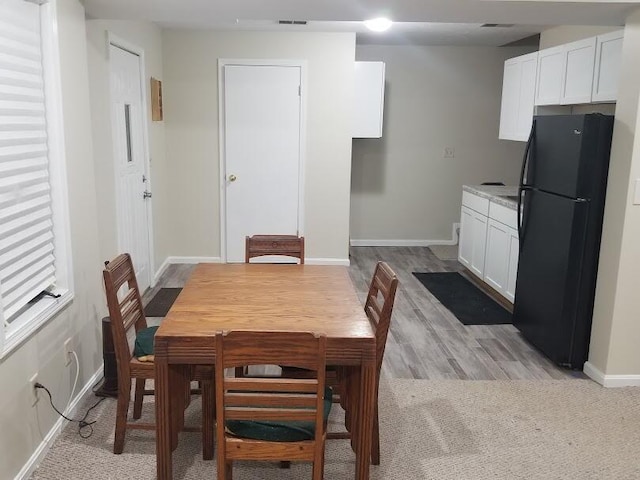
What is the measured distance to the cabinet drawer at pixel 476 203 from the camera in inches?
200

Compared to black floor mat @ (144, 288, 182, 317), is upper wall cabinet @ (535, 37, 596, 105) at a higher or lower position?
higher

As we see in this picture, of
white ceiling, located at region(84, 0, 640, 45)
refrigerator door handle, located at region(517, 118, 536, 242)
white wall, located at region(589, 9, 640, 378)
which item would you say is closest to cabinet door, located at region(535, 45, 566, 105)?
refrigerator door handle, located at region(517, 118, 536, 242)

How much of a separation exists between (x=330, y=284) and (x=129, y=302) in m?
0.96

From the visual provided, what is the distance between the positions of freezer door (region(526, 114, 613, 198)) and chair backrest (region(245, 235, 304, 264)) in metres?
1.65

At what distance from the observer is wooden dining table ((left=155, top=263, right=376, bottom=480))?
80.4 inches

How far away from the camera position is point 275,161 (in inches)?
224

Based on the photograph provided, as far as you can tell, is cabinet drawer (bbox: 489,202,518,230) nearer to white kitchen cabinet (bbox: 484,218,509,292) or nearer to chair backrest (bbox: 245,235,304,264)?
white kitchen cabinet (bbox: 484,218,509,292)

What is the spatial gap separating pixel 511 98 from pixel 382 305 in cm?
366

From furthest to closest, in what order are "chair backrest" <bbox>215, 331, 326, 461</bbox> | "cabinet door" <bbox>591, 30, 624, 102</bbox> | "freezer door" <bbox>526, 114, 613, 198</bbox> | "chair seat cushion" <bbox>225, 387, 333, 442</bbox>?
1. "cabinet door" <bbox>591, 30, 624, 102</bbox>
2. "freezer door" <bbox>526, 114, 613, 198</bbox>
3. "chair seat cushion" <bbox>225, 387, 333, 442</bbox>
4. "chair backrest" <bbox>215, 331, 326, 461</bbox>

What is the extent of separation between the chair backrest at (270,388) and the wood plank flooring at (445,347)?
163cm

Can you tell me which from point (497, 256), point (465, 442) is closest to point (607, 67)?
point (497, 256)

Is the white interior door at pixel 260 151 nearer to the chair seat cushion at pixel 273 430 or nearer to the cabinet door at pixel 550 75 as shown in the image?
the cabinet door at pixel 550 75

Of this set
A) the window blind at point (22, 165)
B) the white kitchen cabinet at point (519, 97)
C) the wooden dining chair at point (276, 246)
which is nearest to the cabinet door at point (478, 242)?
the white kitchen cabinet at point (519, 97)

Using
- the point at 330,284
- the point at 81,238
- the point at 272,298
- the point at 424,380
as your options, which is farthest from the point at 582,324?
the point at 81,238
